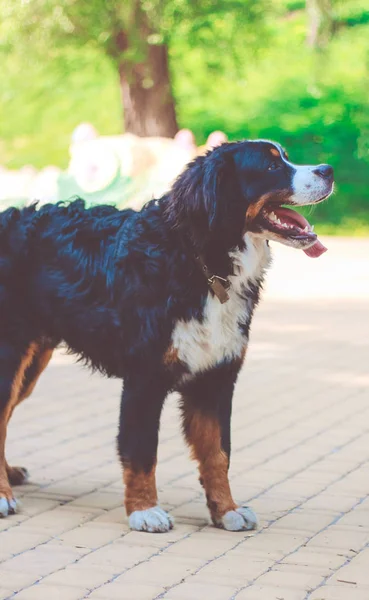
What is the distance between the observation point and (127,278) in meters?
4.67

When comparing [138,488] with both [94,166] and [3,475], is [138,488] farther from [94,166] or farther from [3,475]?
[94,166]

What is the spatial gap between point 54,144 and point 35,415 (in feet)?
62.0

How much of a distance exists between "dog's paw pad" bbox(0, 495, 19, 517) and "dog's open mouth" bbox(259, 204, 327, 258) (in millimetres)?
1645

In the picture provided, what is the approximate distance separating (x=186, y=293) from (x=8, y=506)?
1243mm

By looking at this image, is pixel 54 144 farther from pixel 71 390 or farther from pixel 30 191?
pixel 71 390

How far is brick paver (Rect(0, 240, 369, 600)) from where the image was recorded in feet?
12.7

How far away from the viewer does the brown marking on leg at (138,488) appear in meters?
4.61

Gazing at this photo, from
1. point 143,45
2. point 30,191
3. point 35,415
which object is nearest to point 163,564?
point 35,415

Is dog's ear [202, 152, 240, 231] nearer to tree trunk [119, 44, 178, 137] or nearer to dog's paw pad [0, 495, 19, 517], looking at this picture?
dog's paw pad [0, 495, 19, 517]

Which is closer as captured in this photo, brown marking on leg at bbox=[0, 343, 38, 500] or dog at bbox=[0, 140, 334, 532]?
dog at bbox=[0, 140, 334, 532]

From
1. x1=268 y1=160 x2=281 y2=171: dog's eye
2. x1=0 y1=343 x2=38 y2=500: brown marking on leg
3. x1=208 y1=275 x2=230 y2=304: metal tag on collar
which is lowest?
x1=0 y1=343 x2=38 y2=500: brown marking on leg

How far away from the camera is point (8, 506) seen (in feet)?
15.8

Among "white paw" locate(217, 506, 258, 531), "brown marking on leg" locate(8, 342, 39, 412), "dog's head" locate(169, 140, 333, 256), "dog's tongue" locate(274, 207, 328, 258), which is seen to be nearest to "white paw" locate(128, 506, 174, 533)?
"white paw" locate(217, 506, 258, 531)

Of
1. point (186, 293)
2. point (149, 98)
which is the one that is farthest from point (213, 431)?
point (149, 98)
